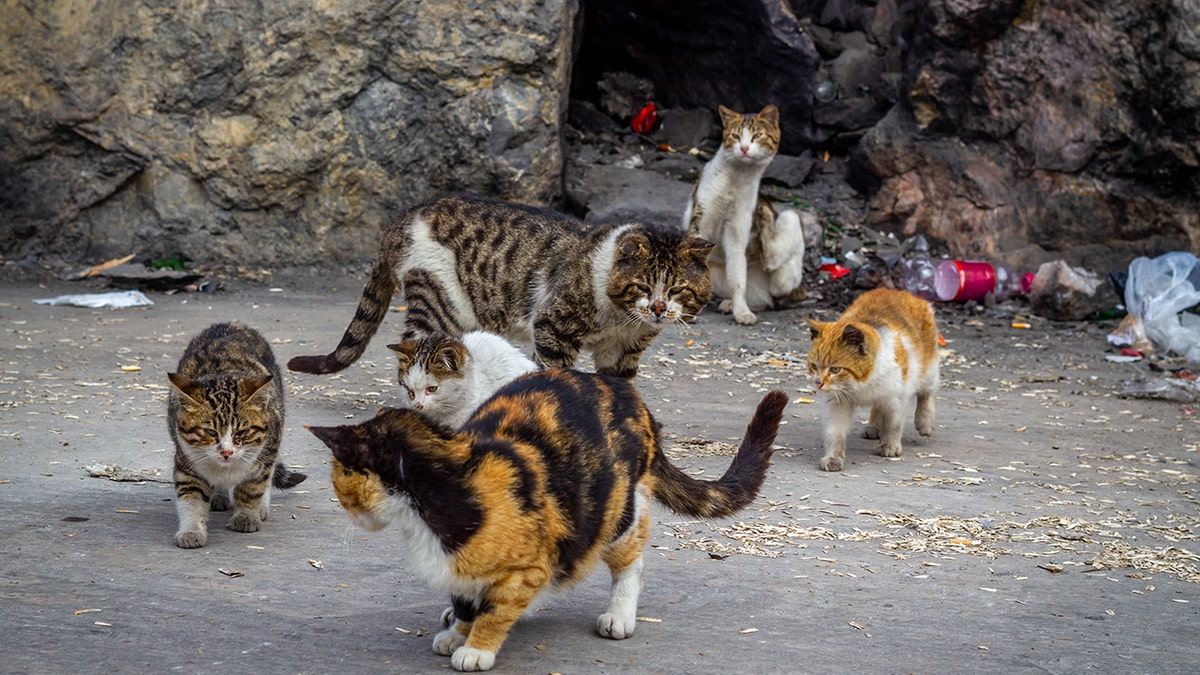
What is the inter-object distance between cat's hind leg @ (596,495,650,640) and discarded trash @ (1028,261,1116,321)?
815 cm

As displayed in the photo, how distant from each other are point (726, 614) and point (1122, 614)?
1409 millimetres

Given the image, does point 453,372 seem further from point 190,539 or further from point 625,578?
point 625,578

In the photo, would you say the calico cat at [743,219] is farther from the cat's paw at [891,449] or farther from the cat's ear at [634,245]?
the cat's ear at [634,245]

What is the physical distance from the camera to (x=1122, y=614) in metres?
4.20

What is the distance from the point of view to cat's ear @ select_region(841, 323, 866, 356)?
611 cm

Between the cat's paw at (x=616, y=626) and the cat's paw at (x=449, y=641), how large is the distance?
470mm

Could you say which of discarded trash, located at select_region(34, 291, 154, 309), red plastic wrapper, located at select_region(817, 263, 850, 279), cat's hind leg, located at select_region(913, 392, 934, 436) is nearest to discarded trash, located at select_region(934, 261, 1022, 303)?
red plastic wrapper, located at select_region(817, 263, 850, 279)

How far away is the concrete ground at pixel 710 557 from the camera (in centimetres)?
366

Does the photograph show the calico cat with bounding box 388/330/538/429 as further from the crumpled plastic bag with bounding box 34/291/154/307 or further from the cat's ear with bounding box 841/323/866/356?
the crumpled plastic bag with bounding box 34/291/154/307

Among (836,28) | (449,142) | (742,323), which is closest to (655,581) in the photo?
(742,323)

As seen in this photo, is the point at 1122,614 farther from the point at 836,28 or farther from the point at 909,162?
the point at 836,28

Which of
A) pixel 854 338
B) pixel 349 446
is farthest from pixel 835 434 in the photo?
pixel 349 446

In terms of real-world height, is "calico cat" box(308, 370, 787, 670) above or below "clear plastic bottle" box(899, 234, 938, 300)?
below

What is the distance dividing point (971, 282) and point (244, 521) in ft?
27.6
